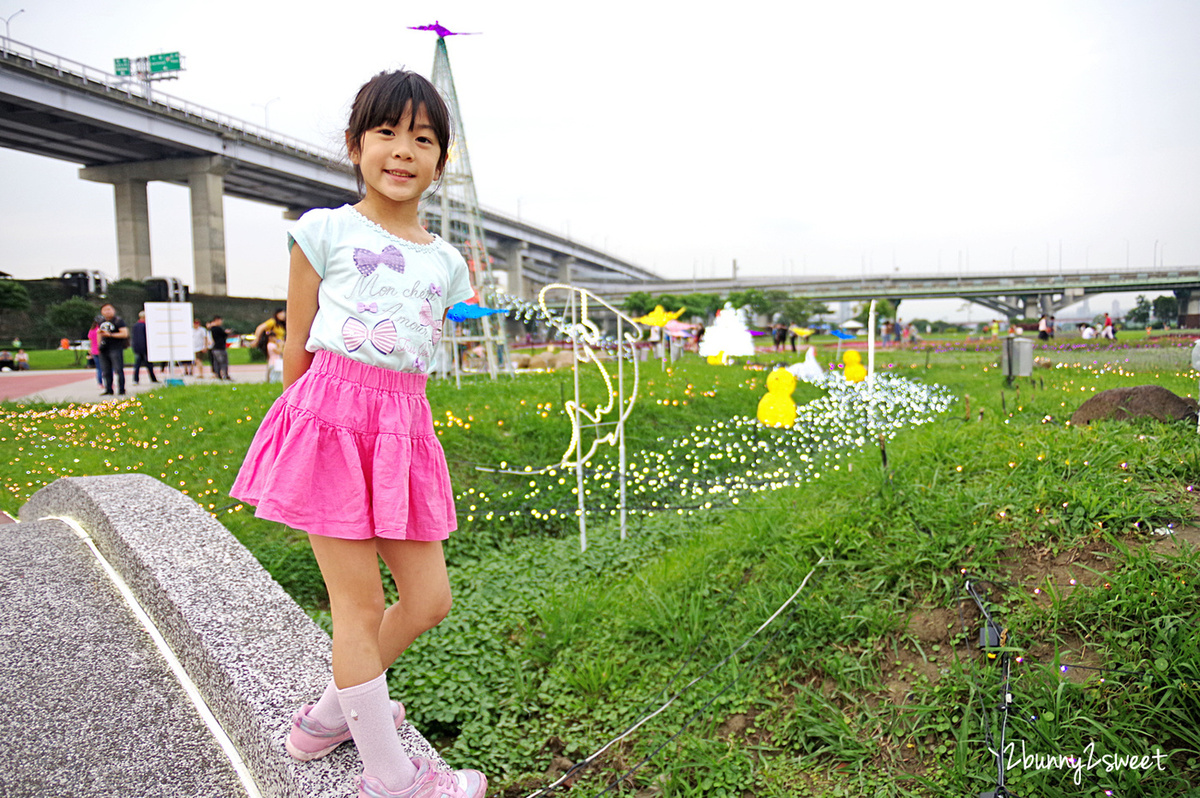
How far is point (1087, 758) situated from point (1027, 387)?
5.84m

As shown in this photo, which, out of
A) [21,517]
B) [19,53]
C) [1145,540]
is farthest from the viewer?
[19,53]

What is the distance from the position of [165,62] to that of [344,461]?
122 feet

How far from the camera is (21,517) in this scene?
4199mm

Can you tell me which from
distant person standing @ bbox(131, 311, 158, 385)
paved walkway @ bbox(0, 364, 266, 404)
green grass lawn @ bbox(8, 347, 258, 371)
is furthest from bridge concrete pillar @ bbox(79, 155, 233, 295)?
distant person standing @ bbox(131, 311, 158, 385)

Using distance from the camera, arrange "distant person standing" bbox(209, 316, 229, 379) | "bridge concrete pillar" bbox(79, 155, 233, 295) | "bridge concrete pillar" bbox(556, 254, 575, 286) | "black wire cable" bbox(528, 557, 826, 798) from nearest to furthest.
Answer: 1. "black wire cable" bbox(528, 557, 826, 798)
2. "distant person standing" bbox(209, 316, 229, 379)
3. "bridge concrete pillar" bbox(79, 155, 233, 295)
4. "bridge concrete pillar" bbox(556, 254, 575, 286)

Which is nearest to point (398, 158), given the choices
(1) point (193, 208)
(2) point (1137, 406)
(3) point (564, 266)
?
(2) point (1137, 406)

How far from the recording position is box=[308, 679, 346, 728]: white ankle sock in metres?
1.95

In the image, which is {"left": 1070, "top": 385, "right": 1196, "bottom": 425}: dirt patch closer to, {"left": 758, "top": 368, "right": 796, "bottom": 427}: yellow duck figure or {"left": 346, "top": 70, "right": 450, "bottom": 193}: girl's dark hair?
{"left": 758, "top": 368, "right": 796, "bottom": 427}: yellow duck figure

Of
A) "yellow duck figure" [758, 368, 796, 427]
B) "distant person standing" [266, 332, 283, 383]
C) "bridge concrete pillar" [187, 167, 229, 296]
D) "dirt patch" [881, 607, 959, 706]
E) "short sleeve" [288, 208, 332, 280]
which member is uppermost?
"bridge concrete pillar" [187, 167, 229, 296]

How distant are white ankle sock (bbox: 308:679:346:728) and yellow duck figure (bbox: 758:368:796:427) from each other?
6084mm

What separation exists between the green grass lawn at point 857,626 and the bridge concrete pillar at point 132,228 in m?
32.7

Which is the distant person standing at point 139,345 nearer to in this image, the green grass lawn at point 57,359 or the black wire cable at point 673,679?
the green grass lawn at point 57,359

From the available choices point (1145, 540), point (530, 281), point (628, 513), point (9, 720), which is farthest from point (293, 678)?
point (530, 281)

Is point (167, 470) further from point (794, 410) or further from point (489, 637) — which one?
point (794, 410)
